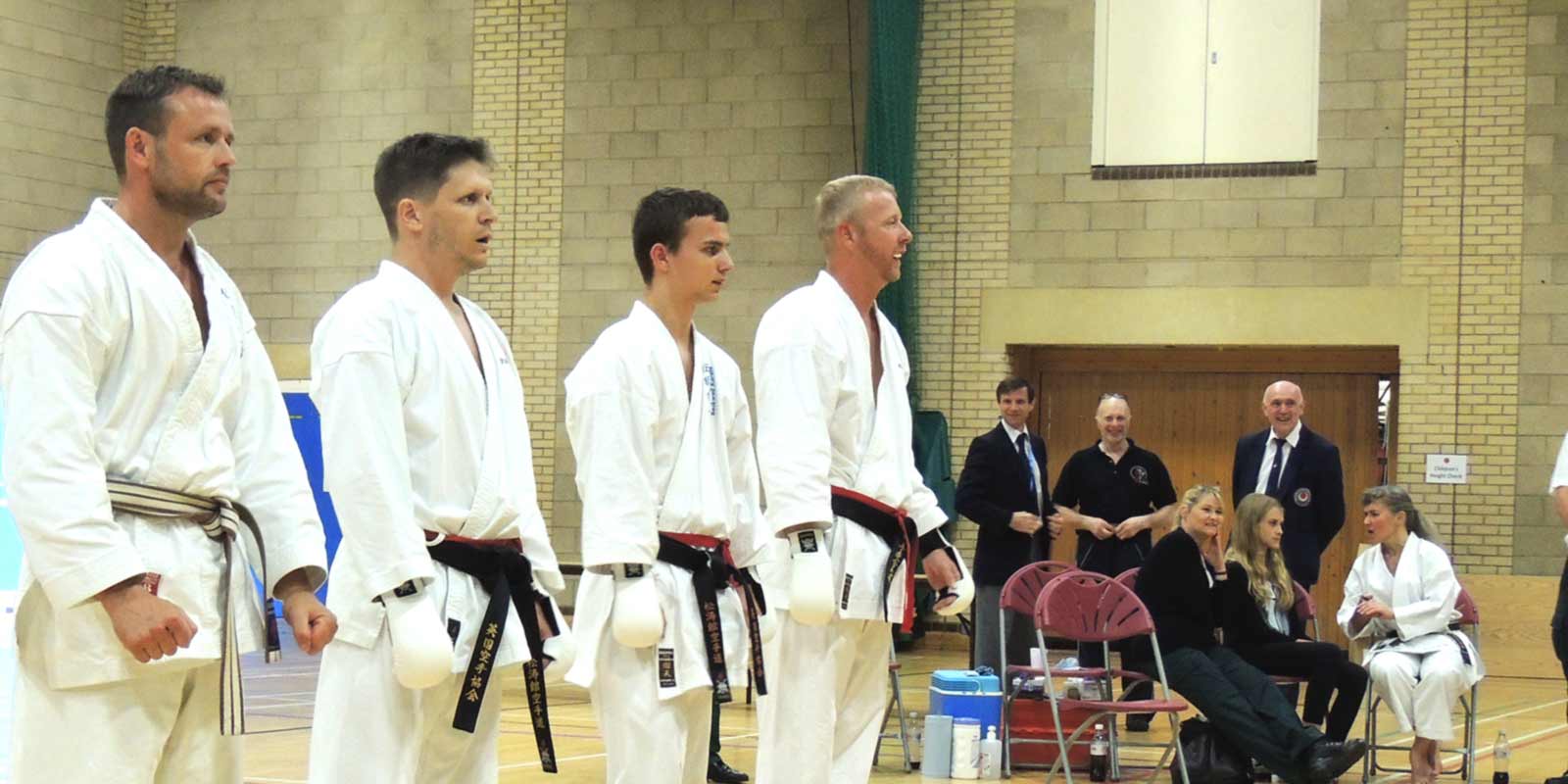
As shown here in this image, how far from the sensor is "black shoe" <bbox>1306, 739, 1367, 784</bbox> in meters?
7.38

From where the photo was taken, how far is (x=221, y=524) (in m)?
3.09

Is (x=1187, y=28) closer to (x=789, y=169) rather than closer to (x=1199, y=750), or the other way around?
(x=789, y=169)

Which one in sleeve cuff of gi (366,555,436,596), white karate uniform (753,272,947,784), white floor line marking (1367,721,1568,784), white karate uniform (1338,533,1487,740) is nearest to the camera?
sleeve cuff of gi (366,555,436,596)

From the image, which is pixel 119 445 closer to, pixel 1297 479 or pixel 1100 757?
pixel 1100 757

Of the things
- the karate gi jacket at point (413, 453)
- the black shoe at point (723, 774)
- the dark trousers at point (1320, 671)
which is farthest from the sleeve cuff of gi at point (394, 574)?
the dark trousers at point (1320, 671)

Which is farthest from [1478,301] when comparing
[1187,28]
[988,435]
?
[988,435]

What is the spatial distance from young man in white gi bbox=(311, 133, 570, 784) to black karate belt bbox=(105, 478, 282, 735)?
0.27 m

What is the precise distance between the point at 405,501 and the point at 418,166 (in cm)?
73

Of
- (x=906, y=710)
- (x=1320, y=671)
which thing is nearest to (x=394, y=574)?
(x=1320, y=671)

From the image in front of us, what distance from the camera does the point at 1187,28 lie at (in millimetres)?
14266

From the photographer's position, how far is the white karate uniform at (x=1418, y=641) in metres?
7.79

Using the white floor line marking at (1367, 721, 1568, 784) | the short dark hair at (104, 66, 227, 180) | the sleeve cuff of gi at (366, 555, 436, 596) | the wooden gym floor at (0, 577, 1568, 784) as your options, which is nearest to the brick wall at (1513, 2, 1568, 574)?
the wooden gym floor at (0, 577, 1568, 784)

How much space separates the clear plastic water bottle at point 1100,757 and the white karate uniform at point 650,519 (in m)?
3.82

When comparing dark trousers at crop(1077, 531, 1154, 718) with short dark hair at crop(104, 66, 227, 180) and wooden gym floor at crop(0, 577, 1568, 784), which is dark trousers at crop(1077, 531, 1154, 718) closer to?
wooden gym floor at crop(0, 577, 1568, 784)
